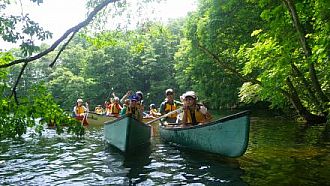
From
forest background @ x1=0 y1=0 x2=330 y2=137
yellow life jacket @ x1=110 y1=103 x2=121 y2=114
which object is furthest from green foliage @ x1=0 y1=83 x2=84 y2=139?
yellow life jacket @ x1=110 y1=103 x2=121 y2=114


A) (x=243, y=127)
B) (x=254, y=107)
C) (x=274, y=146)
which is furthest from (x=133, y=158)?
(x=254, y=107)

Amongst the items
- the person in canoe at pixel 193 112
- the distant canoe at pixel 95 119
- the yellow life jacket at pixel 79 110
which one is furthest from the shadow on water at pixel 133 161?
the yellow life jacket at pixel 79 110

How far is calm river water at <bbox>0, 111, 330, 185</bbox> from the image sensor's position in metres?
7.27

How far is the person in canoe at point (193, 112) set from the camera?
10.5m

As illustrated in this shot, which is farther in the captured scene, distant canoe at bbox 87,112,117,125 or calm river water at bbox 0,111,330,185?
distant canoe at bbox 87,112,117,125

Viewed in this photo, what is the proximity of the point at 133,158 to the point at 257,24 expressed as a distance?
551 inches

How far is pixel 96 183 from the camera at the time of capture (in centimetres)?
713

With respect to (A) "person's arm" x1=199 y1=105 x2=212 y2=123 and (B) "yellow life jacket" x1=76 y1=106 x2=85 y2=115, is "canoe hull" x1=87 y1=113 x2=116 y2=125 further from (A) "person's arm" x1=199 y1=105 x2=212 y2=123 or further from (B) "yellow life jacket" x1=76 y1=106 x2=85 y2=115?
(A) "person's arm" x1=199 y1=105 x2=212 y2=123

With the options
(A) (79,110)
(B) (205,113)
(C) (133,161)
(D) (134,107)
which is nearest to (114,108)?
(A) (79,110)

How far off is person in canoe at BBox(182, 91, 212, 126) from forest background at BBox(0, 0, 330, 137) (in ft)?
6.51

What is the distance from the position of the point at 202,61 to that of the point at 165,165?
23.7 m

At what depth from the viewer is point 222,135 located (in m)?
8.98

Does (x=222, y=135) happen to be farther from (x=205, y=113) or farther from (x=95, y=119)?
(x=95, y=119)

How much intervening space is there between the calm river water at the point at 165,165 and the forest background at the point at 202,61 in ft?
5.92
